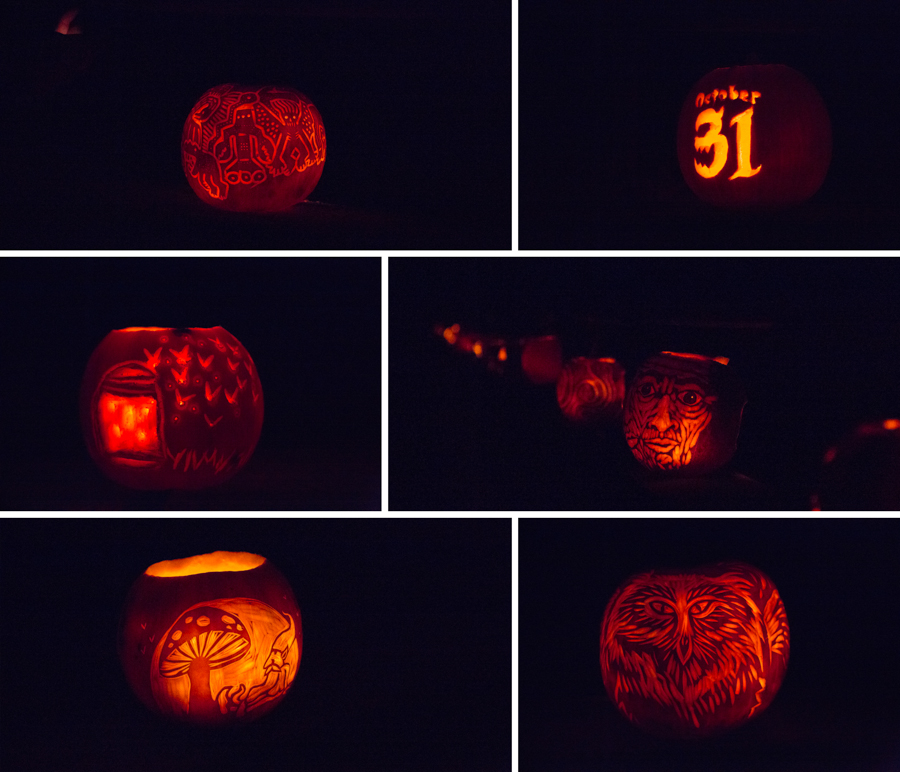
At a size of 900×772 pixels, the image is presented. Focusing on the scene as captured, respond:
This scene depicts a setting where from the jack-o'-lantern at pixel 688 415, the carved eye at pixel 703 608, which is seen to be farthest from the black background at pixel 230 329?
the carved eye at pixel 703 608

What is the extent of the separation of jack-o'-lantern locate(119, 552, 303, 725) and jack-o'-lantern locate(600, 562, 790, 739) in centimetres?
75

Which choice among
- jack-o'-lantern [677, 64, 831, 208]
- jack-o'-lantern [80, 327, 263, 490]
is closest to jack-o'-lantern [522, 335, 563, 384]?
jack-o'-lantern [677, 64, 831, 208]

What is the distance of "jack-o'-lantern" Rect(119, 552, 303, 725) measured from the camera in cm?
177

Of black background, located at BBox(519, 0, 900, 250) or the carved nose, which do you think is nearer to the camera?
the carved nose

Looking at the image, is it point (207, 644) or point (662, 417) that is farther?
point (662, 417)

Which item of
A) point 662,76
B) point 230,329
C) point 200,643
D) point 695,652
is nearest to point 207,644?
point 200,643

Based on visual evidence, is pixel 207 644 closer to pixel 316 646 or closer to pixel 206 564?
pixel 206 564

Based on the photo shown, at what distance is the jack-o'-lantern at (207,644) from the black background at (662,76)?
114 centimetres

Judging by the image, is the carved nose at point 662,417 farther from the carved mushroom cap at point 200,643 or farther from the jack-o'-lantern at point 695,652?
the carved mushroom cap at point 200,643

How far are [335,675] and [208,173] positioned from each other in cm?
125

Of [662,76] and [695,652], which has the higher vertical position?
[662,76]

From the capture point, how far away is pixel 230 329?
2.33 metres

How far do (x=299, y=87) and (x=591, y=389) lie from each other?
43.9 inches

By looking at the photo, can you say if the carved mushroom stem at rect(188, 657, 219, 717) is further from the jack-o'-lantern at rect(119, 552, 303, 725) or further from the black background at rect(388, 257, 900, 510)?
the black background at rect(388, 257, 900, 510)
